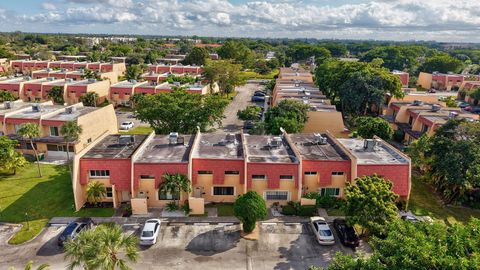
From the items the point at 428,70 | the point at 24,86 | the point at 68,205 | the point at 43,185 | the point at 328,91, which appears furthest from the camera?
the point at 428,70

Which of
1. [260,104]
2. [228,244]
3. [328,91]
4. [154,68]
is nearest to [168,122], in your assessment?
[228,244]

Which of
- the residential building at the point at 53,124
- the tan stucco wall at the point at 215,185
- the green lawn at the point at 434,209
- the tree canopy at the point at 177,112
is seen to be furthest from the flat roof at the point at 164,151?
the green lawn at the point at 434,209

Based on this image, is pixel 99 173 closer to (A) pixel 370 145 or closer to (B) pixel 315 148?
(B) pixel 315 148

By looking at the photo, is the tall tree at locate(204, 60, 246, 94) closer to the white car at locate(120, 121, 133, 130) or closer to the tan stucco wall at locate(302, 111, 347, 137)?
the white car at locate(120, 121, 133, 130)

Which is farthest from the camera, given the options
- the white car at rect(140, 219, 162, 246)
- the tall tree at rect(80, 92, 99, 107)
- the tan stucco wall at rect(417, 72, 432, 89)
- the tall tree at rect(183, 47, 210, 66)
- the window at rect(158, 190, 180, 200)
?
the tall tree at rect(183, 47, 210, 66)

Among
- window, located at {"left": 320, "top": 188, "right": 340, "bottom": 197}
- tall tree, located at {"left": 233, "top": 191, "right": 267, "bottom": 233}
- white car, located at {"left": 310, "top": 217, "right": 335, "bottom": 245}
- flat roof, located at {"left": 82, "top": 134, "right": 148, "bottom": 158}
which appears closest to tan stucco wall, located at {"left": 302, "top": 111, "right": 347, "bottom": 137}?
window, located at {"left": 320, "top": 188, "right": 340, "bottom": 197}

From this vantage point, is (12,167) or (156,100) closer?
(12,167)

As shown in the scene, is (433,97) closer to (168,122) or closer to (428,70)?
(168,122)
